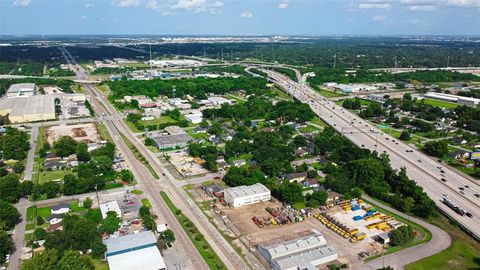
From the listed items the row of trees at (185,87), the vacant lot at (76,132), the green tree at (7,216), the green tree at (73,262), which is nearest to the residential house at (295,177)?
the green tree at (73,262)

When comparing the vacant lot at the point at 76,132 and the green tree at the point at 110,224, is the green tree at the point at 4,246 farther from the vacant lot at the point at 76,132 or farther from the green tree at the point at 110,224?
the vacant lot at the point at 76,132

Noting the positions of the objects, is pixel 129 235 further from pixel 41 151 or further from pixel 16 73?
pixel 16 73

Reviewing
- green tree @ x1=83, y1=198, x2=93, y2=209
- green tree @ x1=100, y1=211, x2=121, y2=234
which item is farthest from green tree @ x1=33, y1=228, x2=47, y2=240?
green tree @ x1=83, y1=198, x2=93, y2=209

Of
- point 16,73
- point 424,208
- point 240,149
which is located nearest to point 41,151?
point 240,149

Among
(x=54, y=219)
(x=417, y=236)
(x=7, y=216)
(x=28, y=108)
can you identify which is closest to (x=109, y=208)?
(x=54, y=219)

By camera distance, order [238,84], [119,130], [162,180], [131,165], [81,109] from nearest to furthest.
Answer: [162,180]
[131,165]
[119,130]
[81,109]
[238,84]

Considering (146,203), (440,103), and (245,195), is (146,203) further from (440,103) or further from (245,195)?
(440,103)
